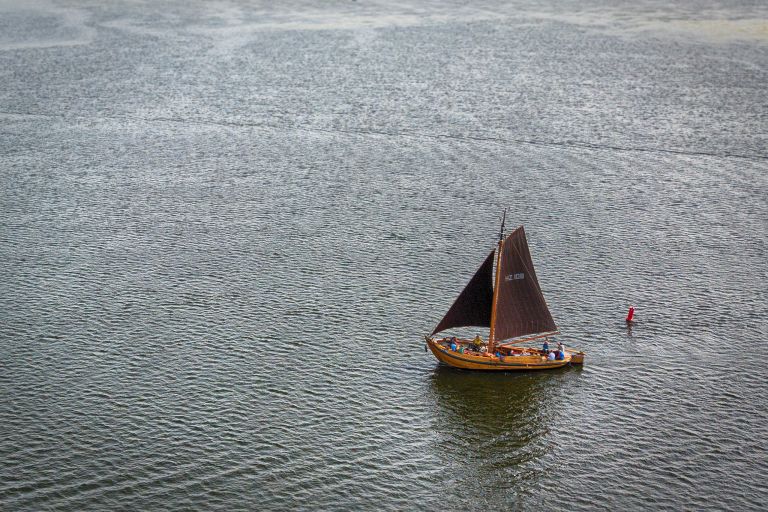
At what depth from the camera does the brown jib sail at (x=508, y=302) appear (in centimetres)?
6288

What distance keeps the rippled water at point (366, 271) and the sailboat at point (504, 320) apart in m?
1.31

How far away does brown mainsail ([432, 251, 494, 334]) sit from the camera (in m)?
62.8

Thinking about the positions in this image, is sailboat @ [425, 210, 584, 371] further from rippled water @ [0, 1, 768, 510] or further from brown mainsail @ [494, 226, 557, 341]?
rippled water @ [0, 1, 768, 510]

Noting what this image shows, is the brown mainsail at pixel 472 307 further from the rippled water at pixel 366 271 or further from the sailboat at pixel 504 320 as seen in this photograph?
the rippled water at pixel 366 271

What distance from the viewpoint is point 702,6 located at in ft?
641

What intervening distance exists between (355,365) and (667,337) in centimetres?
2166

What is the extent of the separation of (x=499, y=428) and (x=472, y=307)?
Answer: 9047 millimetres

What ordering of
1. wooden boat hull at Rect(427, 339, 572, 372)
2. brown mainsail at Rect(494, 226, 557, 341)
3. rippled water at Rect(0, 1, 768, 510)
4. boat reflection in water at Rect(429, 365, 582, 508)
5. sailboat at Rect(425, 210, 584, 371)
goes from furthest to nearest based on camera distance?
1. brown mainsail at Rect(494, 226, 557, 341)
2. sailboat at Rect(425, 210, 584, 371)
3. wooden boat hull at Rect(427, 339, 572, 372)
4. rippled water at Rect(0, 1, 768, 510)
5. boat reflection in water at Rect(429, 365, 582, 508)

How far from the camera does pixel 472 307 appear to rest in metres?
63.3

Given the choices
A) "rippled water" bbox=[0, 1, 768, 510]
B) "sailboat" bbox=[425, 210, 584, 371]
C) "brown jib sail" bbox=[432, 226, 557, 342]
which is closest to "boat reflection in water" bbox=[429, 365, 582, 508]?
"rippled water" bbox=[0, 1, 768, 510]

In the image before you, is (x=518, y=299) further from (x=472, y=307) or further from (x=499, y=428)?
(x=499, y=428)

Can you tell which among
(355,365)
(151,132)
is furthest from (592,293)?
(151,132)

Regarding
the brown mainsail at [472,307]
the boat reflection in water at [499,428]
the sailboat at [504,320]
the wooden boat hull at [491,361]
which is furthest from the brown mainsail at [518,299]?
the boat reflection in water at [499,428]

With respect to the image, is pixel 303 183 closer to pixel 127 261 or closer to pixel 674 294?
pixel 127 261
